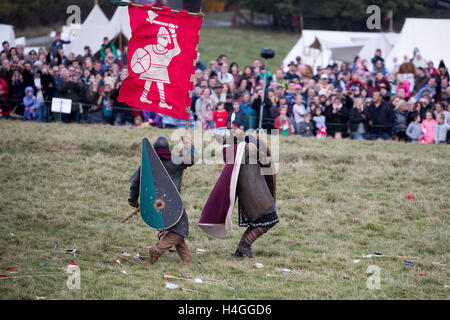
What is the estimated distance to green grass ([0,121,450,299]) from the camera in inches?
272

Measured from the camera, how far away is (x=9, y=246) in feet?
26.5

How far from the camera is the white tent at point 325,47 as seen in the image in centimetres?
2228

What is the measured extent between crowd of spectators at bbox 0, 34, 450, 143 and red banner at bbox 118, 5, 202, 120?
5646 millimetres

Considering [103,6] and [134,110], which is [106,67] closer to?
[134,110]

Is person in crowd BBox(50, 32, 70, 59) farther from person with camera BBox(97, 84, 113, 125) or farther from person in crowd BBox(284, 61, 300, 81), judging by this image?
person in crowd BBox(284, 61, 300, 81)

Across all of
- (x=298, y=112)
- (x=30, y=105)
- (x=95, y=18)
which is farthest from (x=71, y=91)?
(x=95, y=18)

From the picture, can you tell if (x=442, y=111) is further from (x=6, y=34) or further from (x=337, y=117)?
(x=6, y=34)

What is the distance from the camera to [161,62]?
8023mm

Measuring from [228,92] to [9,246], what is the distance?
798cm

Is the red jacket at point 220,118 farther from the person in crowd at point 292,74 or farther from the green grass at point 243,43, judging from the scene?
the green grass at point 243,43

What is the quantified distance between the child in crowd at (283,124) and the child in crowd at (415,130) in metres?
2.69

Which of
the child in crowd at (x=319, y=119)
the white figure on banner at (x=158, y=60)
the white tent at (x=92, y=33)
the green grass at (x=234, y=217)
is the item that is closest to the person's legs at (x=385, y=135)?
the green grass at (x=234, y=217)

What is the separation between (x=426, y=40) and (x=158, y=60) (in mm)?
14073
